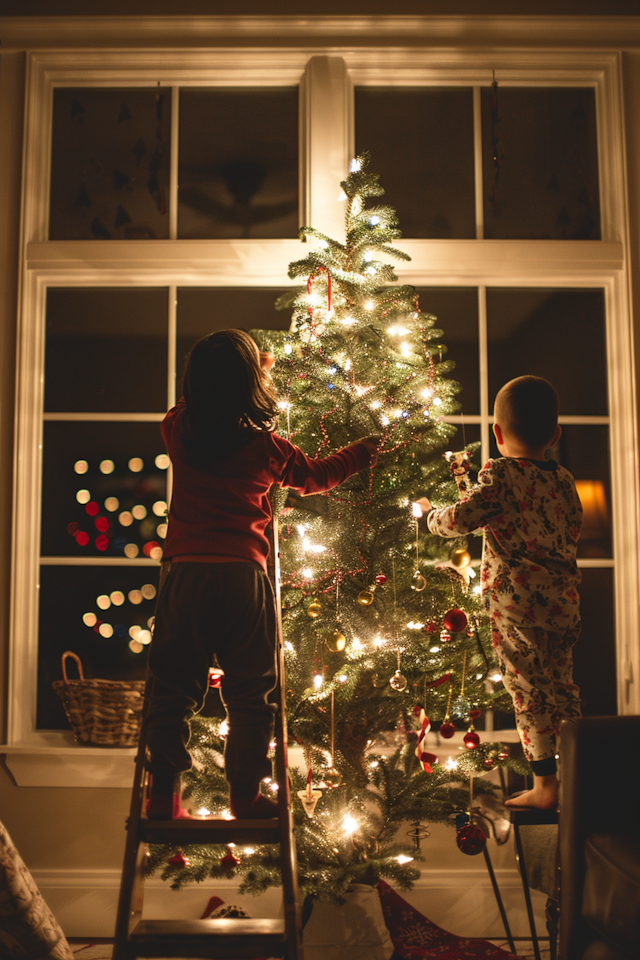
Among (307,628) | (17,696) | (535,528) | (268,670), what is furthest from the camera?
(17,696)

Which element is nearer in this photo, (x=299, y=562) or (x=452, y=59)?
(x=299, y=562)

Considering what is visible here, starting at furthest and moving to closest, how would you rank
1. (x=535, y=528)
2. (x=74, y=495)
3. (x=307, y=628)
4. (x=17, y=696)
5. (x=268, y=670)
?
1. (x=74, y=495)
2. (x=17, y=696)
3. (x=307, y=628)
4. (x=535, y=528)
5. (x=268, y=670)

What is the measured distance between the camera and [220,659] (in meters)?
1.72

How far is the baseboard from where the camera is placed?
8.13 ft

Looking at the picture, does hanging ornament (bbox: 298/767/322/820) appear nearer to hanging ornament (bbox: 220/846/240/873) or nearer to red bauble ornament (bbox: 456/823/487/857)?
hanging ornament (bbox: 220/846/240/873)

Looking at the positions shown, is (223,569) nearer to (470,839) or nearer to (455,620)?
(455,620)

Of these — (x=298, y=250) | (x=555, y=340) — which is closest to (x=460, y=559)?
(x=555, y=340)

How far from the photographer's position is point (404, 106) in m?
2.99

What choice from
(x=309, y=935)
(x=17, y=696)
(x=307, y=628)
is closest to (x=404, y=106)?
(x=307, y=628)

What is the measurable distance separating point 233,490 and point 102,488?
1.25 meters

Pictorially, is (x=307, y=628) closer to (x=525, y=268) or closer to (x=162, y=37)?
(x=525, y=268)

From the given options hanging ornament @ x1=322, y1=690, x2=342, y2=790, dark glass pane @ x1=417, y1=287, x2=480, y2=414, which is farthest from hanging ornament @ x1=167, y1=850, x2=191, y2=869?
dark glass pane @ x1=417, y1=287, x2=480, y2=414

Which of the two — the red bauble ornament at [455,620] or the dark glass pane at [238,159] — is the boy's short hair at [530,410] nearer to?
the red bauble ornament at [455,620]

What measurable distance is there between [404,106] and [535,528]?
6.61ft
